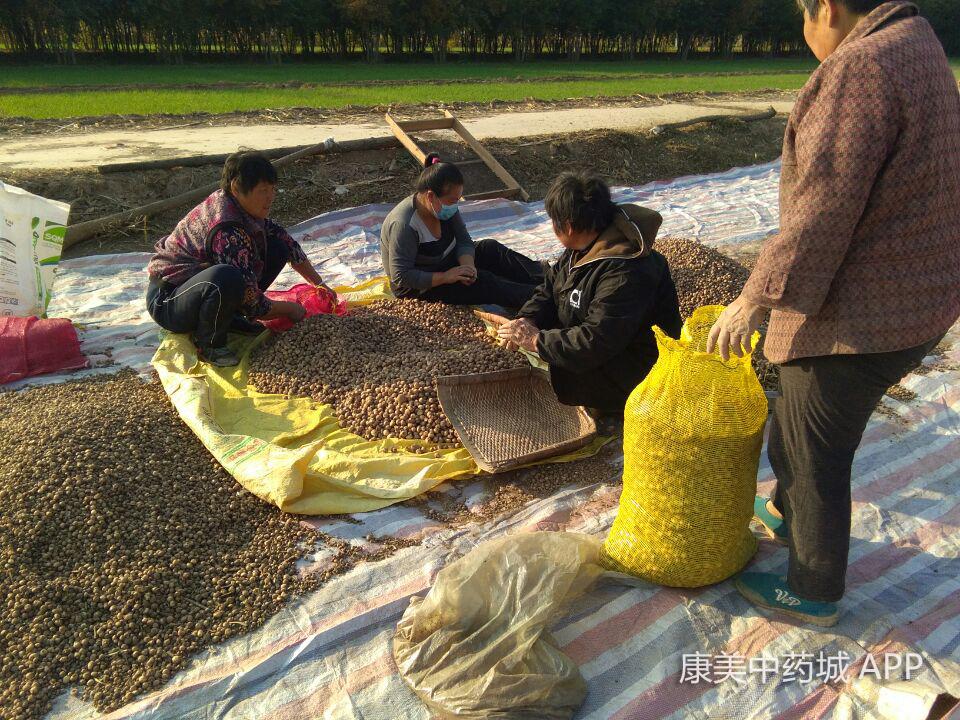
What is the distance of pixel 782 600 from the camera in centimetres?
213

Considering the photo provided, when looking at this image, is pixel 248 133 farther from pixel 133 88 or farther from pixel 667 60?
pixel 667 60

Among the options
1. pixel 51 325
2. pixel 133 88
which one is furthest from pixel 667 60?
pixel 51 325

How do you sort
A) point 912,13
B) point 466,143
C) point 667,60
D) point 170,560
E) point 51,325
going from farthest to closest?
1. point 667,60
2. point 466,143
3. point 51,325
4. point 170,560
5. point 912,13

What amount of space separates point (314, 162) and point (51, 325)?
3.89 metres

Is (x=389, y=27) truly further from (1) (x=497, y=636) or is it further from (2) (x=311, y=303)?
(1) (x=497, y=636)

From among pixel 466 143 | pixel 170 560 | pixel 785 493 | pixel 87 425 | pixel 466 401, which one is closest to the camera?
pixel 785 493

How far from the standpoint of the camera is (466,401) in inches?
124

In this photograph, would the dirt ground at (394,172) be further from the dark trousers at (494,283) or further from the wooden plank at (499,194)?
the dark trousers at (494,283)

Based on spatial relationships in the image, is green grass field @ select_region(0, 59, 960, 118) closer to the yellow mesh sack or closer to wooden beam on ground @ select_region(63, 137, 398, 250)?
wooden beam on ground @ select_region(63, 137, 398, 250)

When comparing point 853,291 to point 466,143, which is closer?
point 853,291

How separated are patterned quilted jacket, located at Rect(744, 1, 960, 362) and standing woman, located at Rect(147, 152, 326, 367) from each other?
258 cm

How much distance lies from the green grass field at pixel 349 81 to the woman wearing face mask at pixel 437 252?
817 cm

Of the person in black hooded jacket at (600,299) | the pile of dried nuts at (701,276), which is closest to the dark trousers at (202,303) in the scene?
the person in black hooded jacket at (600,299)

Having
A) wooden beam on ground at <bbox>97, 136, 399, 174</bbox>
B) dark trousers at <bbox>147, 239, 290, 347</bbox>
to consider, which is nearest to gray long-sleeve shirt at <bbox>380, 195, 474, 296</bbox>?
dark trousers at <bbox>147, 239, 290, 347</bbox>
